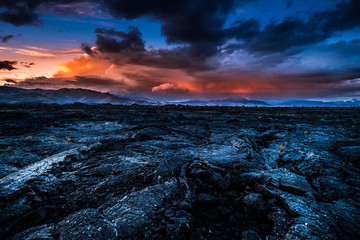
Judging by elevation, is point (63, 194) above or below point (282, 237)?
below

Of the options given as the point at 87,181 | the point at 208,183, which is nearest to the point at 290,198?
the point at 208,183

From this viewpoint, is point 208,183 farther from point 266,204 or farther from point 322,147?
point 322,147

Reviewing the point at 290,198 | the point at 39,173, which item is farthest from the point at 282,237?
the point at 39,173

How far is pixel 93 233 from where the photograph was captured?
4.05m

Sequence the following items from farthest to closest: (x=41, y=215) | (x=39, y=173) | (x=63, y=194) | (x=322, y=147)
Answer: (x=322, y=147)
(x=39, y=173)
(x=63, y=194)
(x=41, y=215)

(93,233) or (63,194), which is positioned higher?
(93,233)

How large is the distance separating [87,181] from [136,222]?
411 cm

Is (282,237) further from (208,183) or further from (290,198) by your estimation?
(208,183)

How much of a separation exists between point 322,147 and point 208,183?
10.3 m

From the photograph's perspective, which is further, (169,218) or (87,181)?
(87,181)

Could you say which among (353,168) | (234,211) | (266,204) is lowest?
(234,211)

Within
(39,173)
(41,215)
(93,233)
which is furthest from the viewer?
(39,173)

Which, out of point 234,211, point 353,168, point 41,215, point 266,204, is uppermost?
point 353,168

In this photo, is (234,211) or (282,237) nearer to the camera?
(282,237)
